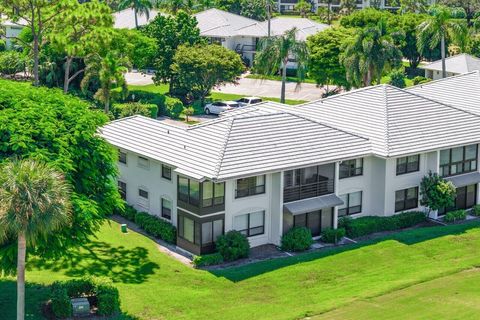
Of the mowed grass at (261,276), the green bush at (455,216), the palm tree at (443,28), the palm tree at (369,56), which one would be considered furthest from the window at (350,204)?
the palm tree at (443,28)

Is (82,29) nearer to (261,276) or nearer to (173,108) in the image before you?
(173,108)

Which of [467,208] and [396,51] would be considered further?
[396,51]

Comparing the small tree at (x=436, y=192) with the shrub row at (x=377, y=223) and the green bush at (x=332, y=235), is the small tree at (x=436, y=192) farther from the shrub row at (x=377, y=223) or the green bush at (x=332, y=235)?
the green bush at (x=332, y=235)

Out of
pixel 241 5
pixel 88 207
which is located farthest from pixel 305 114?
pixel 241 5

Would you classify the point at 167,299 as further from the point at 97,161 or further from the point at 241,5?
the point at 241,5

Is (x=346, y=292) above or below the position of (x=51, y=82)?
below

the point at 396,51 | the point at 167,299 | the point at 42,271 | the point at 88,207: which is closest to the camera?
the point at 88,207

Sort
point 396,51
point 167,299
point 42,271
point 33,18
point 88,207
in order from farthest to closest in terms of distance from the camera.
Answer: point 396,51, point 33,18, point 42,271, point 167,299, point 88,207
